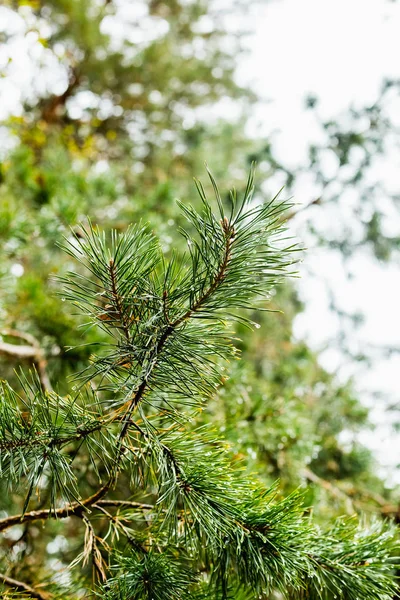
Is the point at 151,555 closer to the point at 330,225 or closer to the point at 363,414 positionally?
the point at 363,414

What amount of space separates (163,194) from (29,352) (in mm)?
1230

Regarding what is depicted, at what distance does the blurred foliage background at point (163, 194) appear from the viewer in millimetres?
1892

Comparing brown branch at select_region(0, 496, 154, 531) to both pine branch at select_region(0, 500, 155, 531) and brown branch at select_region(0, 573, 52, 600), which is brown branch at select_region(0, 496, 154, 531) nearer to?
pine branch at select_region(0, 500, 155, 531)

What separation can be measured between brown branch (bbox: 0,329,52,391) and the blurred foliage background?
14mm

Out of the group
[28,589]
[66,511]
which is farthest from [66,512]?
[28,589]

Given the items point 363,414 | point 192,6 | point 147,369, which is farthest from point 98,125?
point 147,369

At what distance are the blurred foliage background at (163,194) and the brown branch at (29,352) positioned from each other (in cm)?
1

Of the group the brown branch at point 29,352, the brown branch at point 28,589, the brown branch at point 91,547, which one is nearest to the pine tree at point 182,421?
the brown branch at point 91,547

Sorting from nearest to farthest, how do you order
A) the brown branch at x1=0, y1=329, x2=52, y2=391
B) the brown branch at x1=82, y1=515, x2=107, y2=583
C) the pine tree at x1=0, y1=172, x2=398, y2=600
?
the pine tree at x1=0, y1=172, x2=398, y2=600 → the brown branch at x1=82, y1=515, x2=107, y2=583 → the brown branch at x1=0, y1=329, x2=52, y2=391

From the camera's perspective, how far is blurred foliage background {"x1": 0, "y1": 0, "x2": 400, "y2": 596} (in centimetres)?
189

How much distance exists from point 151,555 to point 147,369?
0.39 metres

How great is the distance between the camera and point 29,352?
1.88 metres

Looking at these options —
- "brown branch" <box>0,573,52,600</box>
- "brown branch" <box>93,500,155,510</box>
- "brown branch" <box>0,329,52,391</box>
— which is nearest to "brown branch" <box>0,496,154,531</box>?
"brown branch" <box>93,500,155,510</box>

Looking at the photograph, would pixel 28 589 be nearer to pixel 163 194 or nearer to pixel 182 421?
pixel 182 421
